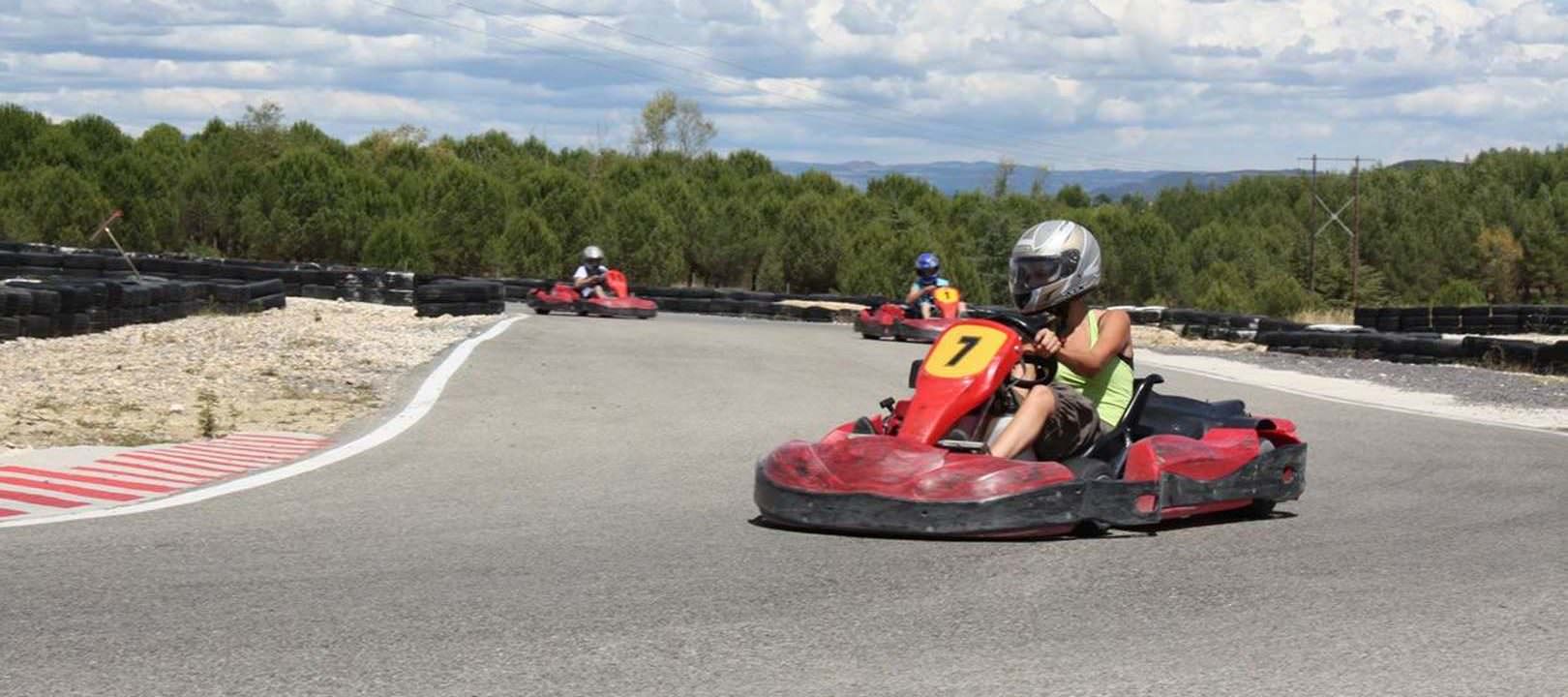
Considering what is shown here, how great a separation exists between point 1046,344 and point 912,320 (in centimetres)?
1683

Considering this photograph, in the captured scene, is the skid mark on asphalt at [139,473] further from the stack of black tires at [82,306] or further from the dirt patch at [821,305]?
the dirt patch at [821,305]

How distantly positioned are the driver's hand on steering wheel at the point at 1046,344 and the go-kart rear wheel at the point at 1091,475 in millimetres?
475

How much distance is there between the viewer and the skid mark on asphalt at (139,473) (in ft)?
25.1

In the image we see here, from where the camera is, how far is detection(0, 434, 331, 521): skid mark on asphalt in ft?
25.1

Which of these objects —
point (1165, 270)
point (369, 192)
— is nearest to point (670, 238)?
point (369, 192)

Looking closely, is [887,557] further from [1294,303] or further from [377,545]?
[1294,303]

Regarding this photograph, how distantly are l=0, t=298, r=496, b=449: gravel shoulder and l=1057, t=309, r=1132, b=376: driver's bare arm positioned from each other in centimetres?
526

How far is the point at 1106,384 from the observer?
774cm

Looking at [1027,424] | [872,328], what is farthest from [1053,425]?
[872,328]

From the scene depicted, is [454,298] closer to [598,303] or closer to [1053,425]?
[598,303]

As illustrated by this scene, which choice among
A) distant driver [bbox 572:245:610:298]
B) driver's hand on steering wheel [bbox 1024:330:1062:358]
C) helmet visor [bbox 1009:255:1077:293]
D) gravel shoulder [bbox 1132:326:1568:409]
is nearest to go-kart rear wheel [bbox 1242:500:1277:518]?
driver's hand on steering wheel [bbox 1024:330:1062:358]

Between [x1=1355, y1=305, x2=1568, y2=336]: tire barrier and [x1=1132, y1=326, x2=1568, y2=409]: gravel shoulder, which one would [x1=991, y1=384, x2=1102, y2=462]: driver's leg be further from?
[x1=1355, y1=305, x2=1568, y2=336]: tire barrier

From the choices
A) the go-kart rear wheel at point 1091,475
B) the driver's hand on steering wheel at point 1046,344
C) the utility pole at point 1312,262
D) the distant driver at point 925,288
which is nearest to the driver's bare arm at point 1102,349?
the driver's hand on steering wheel at point 1046,344

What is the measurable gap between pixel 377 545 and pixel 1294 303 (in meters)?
51.8
